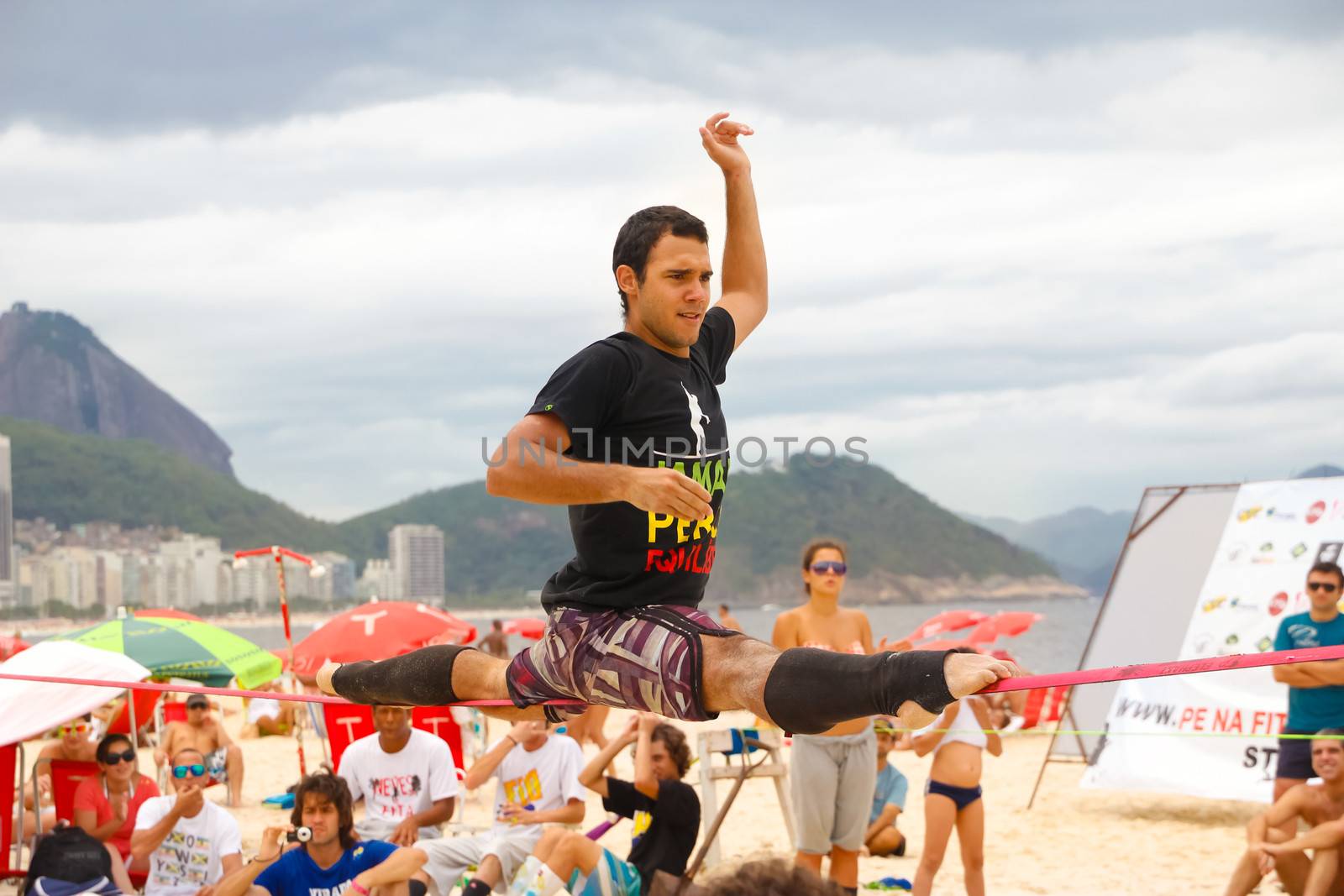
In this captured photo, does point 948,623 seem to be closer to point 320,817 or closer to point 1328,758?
point 1328,758

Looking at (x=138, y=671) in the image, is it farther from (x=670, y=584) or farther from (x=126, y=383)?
(x=126, y=383)

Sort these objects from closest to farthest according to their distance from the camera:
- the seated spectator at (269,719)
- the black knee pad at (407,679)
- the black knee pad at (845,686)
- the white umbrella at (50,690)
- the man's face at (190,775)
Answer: the black knee pad at (845,686)
the black knee pad at (407,679)
the white umbrella at (50,690)
the man's face at (190,775)
the seated spectator at (269,719)

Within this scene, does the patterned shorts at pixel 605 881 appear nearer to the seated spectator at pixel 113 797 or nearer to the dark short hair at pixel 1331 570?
the seated spectator at pixel 113 797

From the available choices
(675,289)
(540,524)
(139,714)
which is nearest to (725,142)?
(675,289)

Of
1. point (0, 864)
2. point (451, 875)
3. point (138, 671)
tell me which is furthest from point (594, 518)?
point (0, 864)

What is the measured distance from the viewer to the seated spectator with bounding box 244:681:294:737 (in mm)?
16156

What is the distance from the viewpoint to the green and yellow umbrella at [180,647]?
888 centimetres

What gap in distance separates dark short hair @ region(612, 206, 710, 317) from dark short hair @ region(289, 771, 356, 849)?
3.17 m

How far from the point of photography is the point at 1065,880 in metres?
7.66

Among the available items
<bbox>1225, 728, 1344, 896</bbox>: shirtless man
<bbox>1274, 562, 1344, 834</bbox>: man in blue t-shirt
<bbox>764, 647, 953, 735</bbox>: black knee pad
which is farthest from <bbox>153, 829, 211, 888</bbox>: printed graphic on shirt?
<bbox>1274, 562, 1344, 834</bbox>: man in blue t-shirt

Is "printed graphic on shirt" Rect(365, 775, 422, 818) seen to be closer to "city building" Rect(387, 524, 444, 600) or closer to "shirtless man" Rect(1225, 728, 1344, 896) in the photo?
"shirtless man" Rect(1225, 728, 1344, 896)

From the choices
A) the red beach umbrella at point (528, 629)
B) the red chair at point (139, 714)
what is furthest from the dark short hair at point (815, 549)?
the red beach umbrella at point (528, 629)

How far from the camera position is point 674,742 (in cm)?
583

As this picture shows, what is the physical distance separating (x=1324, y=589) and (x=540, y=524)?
383 feet
